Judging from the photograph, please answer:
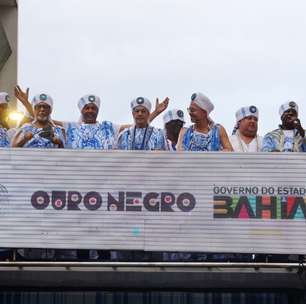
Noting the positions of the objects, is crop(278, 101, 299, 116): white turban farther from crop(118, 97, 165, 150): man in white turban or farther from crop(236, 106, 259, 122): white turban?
crop(118, 97, 165, 150): man in white turban

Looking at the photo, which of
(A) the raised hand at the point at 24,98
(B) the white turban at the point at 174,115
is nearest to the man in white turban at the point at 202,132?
(B) the white turban at the point at 174,115

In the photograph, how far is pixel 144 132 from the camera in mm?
9031

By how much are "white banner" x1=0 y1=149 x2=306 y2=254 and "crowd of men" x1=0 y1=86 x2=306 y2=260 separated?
14.7 inches

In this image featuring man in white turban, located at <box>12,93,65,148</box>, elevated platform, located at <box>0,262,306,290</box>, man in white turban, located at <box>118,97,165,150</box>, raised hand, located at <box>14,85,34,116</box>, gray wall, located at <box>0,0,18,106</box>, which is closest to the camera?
elevated platform, located at <box>0,262,306,290</box>

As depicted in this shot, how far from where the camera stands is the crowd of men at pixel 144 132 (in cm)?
895

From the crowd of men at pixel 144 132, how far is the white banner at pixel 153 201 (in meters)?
0.37

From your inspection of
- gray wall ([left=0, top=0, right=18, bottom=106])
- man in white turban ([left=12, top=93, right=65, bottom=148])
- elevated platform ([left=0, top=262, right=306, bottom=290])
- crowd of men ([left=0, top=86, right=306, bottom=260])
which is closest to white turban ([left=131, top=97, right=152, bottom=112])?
crowd of men ([left=0, top=86, right=306, bottom=260])

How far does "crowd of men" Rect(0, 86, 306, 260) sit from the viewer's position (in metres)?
8.95

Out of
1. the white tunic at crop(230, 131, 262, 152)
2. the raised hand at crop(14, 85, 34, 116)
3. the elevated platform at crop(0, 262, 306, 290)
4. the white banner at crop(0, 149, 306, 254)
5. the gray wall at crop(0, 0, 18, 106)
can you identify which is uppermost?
the gray wall at crop(0, 0, 18, 106)

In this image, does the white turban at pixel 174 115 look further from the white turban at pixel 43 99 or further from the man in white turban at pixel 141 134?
the white turban at pixel 43 99

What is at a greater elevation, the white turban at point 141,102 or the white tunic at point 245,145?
the white turban at point 141,102

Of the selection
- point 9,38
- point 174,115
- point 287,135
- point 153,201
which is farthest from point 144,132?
point 9,38

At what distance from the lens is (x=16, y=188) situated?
8.58 meters

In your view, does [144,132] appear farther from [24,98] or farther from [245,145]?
[24,98]
